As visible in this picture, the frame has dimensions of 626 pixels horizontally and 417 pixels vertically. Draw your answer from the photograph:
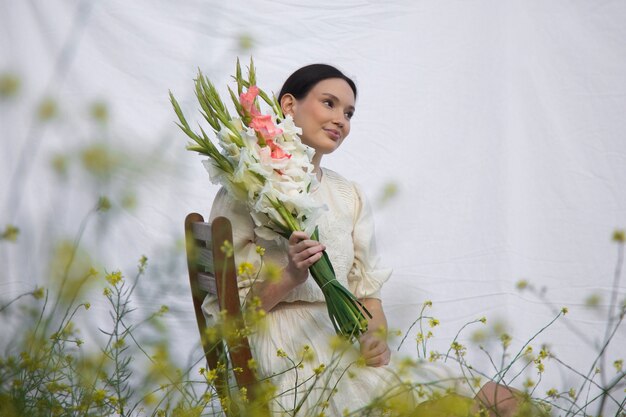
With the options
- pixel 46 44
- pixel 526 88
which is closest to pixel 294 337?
pixel 46 44

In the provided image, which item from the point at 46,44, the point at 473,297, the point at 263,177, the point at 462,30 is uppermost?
the point at 46,44

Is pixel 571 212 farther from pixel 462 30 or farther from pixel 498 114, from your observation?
pixel 462 30

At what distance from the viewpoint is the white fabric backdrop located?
278 centimetres

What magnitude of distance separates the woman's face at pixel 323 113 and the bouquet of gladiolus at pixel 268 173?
0.53ft

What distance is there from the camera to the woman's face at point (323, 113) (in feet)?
6.00

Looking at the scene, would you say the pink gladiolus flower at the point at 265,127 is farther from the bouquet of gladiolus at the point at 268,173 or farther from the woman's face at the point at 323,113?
the woman's face at the point at 323,113

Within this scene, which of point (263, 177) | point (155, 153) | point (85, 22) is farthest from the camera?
point (85, 22)

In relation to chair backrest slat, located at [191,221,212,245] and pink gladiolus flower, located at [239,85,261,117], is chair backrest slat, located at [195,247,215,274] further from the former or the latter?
pink gladiolus flower, located at [239,85,261,117]

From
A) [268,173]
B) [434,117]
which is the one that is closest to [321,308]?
[268,173]

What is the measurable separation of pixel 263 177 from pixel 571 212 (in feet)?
5.67

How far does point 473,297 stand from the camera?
293 centimetres

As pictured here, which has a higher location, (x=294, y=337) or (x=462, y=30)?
(x=462, y=30)

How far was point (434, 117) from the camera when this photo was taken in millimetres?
3127

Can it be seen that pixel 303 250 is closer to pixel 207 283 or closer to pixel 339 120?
pixel 207 283
